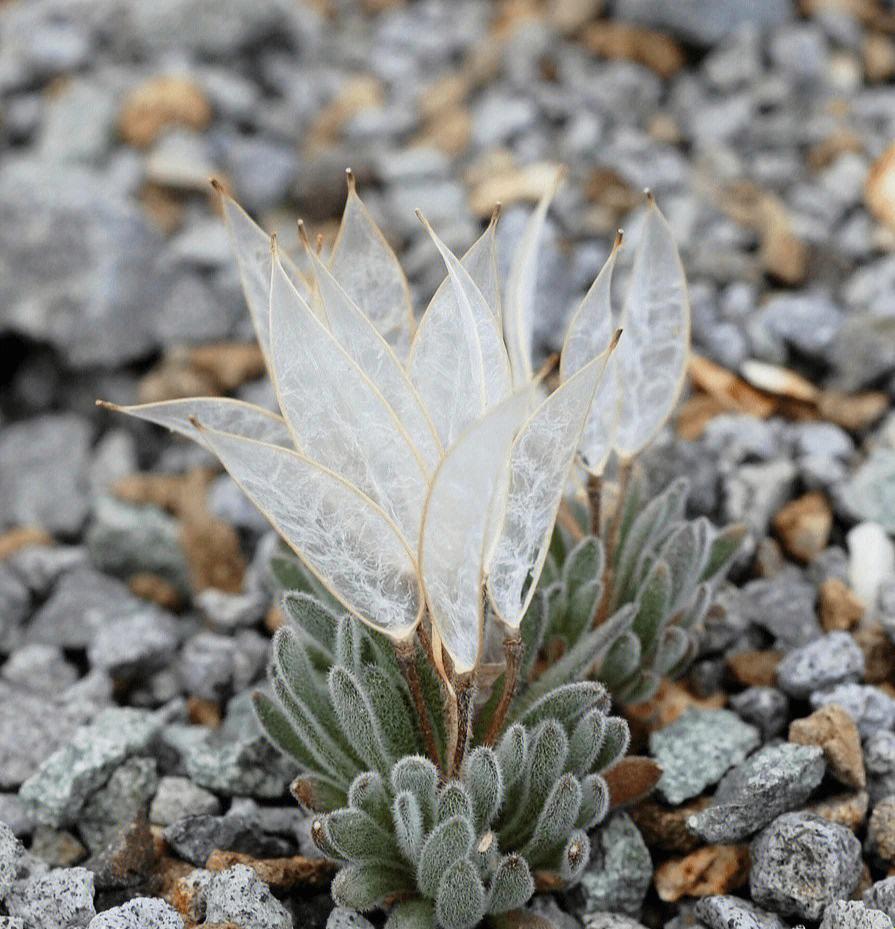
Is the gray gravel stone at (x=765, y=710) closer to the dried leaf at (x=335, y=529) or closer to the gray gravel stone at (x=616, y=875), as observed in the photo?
the gray gravel stone at (x=616, y=875)

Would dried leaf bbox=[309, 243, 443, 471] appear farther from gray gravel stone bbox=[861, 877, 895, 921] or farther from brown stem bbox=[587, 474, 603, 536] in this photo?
gray gravel stone bbox=[861, 877, 895, 921]

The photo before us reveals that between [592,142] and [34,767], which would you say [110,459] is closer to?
[34,767]

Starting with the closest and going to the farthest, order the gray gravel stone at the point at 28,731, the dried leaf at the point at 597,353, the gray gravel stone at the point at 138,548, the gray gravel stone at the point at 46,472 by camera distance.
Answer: the dried leaf at the point at 597,353, the gray gravel stone at the point at 28,731, the gray gravel stone at the point at 138,548, the gray gravel stone at the point at 46,472

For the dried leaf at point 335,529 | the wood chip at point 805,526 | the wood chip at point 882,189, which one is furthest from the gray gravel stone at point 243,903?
the wood chip at point 882,189

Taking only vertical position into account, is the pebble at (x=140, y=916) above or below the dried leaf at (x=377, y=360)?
below

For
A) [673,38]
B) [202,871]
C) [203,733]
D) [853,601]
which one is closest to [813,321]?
[853,601]

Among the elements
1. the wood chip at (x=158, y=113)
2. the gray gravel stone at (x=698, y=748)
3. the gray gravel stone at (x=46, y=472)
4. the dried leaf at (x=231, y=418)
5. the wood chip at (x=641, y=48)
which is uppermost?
the dried leaf at (x=231, y=418)

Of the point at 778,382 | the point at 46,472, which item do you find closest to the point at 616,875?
the point at 778,382

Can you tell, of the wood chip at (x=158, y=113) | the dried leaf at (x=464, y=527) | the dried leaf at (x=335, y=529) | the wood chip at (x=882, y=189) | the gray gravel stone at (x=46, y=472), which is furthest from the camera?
the wood chip at (x=158, y=113)
